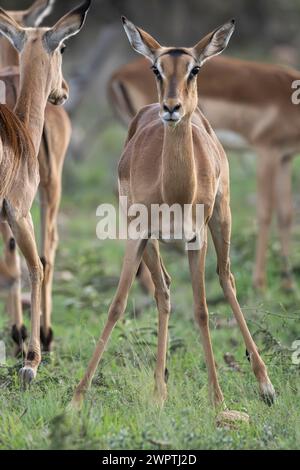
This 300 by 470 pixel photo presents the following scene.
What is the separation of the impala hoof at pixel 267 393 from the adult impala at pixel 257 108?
3807mm

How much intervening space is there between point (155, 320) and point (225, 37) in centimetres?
200

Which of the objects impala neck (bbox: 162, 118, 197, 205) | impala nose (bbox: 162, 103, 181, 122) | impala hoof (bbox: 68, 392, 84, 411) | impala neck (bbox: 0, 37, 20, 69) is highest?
impala neck (bbox: 0, 37, 20, 69)

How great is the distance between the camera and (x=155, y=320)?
612 centimetres

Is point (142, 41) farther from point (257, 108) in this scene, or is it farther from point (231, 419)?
point (257, 108)

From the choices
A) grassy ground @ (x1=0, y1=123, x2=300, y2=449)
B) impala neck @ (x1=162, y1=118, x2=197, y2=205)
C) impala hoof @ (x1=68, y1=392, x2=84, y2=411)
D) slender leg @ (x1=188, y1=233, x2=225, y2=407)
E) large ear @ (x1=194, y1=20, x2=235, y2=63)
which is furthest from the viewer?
slender leg @ (x1=188, y1=233, x2=225, y2=407)

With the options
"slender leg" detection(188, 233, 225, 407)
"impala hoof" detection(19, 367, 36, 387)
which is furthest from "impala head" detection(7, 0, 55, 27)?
"impala hoof" detection(19, 367, 36, 387)

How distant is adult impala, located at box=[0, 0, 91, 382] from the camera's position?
15.7 feet

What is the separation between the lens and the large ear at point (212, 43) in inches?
178

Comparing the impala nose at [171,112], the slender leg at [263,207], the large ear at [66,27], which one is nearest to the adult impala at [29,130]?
the large ear at [66,27]

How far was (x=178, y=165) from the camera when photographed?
14.6 feet

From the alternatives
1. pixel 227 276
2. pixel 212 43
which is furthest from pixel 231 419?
pixel 212 43

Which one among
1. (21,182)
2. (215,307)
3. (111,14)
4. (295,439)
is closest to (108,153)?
(111,14)

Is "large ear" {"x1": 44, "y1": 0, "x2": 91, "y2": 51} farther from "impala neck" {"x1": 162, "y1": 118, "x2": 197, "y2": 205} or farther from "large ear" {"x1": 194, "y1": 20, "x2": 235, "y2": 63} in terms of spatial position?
"impala neck" {"x1": 162, "y1": 118, "x2": 197, "y2": 205}

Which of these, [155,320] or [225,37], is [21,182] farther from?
[155,320]
